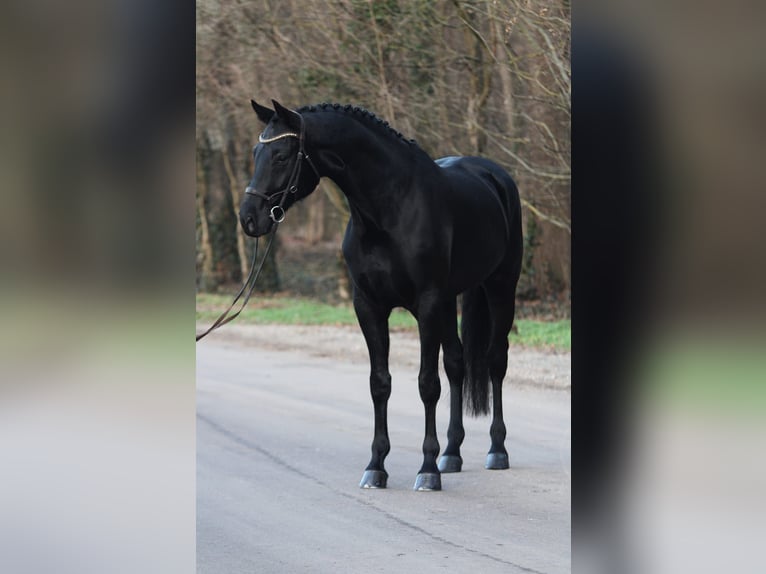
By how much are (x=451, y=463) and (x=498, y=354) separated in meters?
0.81

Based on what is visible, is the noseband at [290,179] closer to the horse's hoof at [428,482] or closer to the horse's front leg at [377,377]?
the horse's front leg at [377,377]

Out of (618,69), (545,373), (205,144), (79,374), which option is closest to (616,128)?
(618,69)

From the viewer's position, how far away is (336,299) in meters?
20.4

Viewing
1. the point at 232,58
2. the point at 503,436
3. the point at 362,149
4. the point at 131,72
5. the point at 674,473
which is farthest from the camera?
the point at 232,58

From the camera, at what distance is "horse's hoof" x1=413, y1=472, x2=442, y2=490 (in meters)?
6.64

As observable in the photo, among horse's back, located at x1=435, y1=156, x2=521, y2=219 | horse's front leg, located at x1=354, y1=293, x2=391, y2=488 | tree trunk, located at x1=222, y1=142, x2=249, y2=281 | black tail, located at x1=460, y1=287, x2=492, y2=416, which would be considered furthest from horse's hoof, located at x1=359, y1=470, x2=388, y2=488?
tree trunk, located at x1=222, y1=142, x2=249, y2=281

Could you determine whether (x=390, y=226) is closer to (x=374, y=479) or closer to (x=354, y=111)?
(x=354, y=111)

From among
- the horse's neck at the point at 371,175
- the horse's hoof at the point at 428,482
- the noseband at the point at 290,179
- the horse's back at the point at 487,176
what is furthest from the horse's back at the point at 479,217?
the horse's hoof at the point at 428,482

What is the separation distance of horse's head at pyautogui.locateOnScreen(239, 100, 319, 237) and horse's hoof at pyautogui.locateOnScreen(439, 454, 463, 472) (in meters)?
1.97

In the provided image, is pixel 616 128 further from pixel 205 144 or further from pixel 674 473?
pixel 205 144

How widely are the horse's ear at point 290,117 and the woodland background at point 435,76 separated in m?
4.67

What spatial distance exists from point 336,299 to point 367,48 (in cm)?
658

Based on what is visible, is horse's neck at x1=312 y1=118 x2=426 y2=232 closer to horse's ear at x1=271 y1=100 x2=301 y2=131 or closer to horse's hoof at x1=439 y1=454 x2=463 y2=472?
horse's ear at x1=271 y1=100 x2=301 y2=131

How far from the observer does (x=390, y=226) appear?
6.64m
